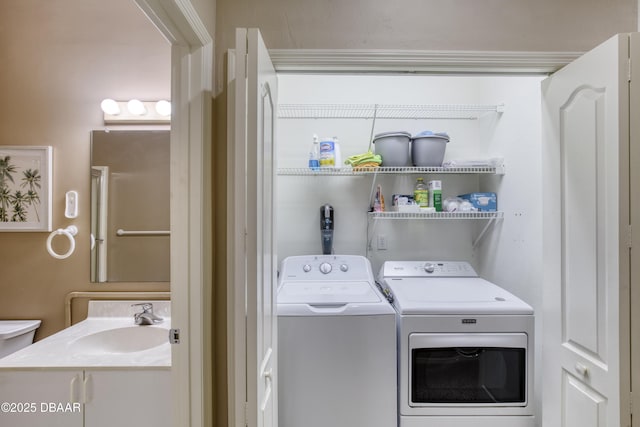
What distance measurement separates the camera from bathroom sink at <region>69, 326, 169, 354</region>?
151cm

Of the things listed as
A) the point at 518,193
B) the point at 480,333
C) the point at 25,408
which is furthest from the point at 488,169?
the point at 25,408

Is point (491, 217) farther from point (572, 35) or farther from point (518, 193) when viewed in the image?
point (572, 35)

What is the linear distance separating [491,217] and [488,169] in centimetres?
33

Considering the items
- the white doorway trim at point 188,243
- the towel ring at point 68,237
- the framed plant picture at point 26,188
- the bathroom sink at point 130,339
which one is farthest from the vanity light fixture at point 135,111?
the bathroom sink at point 130,339

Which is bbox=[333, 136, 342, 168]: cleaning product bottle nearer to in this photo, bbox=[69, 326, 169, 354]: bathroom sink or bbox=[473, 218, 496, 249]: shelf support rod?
bbox=[473, 218, 496, 249]: shelf support rod

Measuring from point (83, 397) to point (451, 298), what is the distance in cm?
179

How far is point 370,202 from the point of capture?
234cm

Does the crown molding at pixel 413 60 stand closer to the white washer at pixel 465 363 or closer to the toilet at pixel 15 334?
Result: the white washer at pixel 465 363

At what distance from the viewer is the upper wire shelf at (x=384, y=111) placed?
2.15m

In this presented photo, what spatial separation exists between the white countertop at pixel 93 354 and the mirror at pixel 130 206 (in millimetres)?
162

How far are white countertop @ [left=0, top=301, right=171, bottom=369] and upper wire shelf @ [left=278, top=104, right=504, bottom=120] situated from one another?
1.55 m

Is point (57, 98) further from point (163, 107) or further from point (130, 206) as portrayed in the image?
point (130, 206)

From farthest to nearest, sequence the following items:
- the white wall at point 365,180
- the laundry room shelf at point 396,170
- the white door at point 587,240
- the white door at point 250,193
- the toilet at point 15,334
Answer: the white wall at point 365,180
the laundry room shelf at point 396,170
the toilet at point 15,334
the white door at point 587,240
the white door at point 250,193

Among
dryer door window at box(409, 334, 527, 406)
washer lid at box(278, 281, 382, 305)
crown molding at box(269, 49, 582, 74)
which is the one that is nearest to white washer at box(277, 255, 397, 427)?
washer lid at box(278, 281, 382, 305)
